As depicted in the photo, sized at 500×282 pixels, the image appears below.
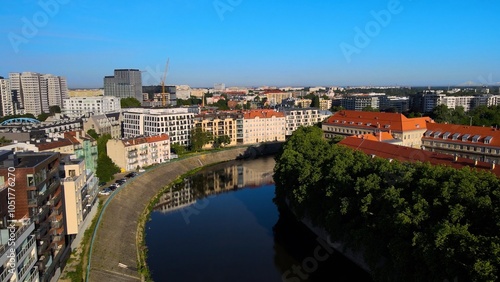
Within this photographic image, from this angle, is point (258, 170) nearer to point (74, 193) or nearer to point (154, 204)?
point (154, 204)

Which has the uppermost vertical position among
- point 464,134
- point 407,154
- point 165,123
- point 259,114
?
point 259,114

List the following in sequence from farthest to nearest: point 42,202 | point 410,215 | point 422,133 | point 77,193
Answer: point 422,133, point 77,193, point 42,202, point 410,215

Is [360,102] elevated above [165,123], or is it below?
above

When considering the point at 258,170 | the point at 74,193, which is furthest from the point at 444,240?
the point at 258,170

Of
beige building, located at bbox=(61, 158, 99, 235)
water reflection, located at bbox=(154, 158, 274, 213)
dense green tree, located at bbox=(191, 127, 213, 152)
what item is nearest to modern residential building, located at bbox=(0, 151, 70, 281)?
beige building, located at bbox=(61, 158, 99, 235)

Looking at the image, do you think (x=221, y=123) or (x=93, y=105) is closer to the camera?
(x=221, y=123)

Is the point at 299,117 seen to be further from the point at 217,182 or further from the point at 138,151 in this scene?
the point at 138,151

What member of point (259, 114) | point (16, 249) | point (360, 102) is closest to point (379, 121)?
point (259, 114)

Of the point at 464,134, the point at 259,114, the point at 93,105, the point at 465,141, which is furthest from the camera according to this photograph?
the point at 93,105
